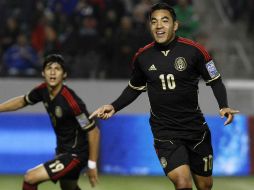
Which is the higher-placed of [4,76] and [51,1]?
[51,1]

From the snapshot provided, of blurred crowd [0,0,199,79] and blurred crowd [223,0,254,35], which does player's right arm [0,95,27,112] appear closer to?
blurred crowd [0,0,199,79]

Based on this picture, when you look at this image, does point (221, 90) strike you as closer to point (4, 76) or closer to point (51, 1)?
point (4, 76)

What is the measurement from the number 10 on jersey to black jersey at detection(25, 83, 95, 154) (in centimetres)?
137

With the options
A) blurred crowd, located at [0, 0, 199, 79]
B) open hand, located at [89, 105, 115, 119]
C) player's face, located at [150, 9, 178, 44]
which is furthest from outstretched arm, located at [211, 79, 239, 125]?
blurred crowd, located at [0, 0, 199, 79]

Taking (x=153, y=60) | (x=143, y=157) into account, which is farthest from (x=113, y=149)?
(x=153, y=60)

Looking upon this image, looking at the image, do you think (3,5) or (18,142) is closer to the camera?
(18,142)

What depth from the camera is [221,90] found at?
7531 millimetres

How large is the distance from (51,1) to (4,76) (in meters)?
2.40

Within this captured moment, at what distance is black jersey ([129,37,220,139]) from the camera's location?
24.6ft

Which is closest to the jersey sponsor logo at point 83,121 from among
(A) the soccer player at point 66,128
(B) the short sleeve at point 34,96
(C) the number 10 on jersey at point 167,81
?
(A) the soccer player at point 66,128

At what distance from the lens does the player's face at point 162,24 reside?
7.41 m

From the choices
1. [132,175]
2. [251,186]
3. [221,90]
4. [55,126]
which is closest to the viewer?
[221,90]

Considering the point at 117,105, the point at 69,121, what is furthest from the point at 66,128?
the point at 117,105

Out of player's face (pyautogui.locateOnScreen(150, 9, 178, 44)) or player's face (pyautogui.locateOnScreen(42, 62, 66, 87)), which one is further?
player's face (pyautogui.locateOnScreen(42, 62, 66, 87))
